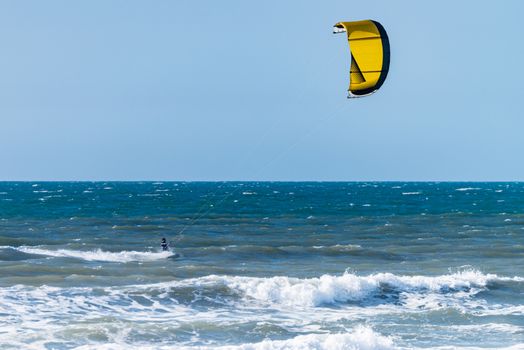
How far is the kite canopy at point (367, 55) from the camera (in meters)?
21.3

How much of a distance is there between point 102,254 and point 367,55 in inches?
615

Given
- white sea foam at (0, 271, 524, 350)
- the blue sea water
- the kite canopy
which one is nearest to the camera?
white sea foam at (0, 271, 524, 350)

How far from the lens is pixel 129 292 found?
22.9m

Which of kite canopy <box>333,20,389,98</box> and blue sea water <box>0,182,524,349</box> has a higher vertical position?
kite canopy <box>333,20,389,98</box>

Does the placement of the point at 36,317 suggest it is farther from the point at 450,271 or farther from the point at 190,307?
the point at 450,271

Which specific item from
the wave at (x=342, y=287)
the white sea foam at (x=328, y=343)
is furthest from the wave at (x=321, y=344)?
the wave at (x=342, y=287)

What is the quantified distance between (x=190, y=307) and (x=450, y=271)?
1081cm

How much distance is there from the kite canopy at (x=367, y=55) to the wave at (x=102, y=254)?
1316 cm

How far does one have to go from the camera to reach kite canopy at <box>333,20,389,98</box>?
2134 cm

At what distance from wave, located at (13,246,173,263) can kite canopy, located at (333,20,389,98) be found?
13159mm

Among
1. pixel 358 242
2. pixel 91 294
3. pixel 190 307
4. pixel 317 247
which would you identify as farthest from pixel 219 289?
pixel 358 242

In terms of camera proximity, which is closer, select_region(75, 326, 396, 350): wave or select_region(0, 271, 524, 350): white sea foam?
select_region(75, 326, 396, 350): wave

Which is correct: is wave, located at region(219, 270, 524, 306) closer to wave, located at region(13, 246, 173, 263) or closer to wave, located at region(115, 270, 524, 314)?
wave, located at region(115, 270, 524, 314)

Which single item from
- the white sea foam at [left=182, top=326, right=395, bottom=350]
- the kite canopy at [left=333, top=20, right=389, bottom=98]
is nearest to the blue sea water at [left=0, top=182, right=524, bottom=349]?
the white sea foam at [left=182, top=326, right=395, bottom=350]
